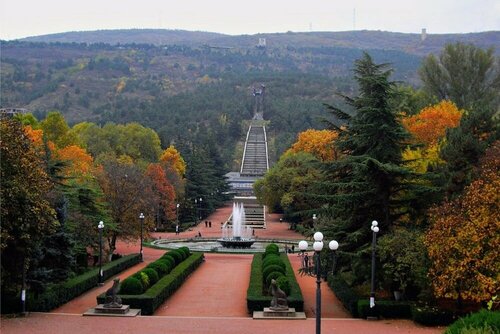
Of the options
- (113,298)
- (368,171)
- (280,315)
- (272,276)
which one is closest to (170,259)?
(272,276)

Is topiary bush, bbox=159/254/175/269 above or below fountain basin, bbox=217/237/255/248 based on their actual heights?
above

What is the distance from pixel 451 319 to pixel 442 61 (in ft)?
152

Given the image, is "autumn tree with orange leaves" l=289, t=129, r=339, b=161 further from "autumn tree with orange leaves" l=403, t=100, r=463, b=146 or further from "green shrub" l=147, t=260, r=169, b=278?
"green shrub" l=147, t=260, r=169, b=278

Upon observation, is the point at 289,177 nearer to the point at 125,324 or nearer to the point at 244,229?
the point at 244,229

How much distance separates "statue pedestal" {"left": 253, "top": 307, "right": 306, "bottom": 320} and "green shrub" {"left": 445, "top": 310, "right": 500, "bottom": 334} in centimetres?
1181

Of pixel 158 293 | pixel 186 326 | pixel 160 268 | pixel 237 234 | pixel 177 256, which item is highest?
pixel 186 326

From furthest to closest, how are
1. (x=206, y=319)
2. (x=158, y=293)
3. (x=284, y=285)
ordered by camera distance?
1. (x=284, y=285)
2. (x=158, y=293)
3. (x=206, y=319)

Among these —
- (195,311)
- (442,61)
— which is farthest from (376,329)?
(442,61)

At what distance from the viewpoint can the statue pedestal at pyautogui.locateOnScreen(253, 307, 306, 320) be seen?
84.2 ft

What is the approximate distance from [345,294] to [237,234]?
113 feet

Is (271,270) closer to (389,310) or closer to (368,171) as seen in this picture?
(368,171)

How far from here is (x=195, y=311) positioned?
89.9 ft

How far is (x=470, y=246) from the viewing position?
75.3 ft

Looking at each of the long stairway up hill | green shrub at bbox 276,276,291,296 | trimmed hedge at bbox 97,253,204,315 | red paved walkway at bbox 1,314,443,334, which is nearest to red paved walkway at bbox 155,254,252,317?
trimmed hedge at bbox 97,253,204,315
